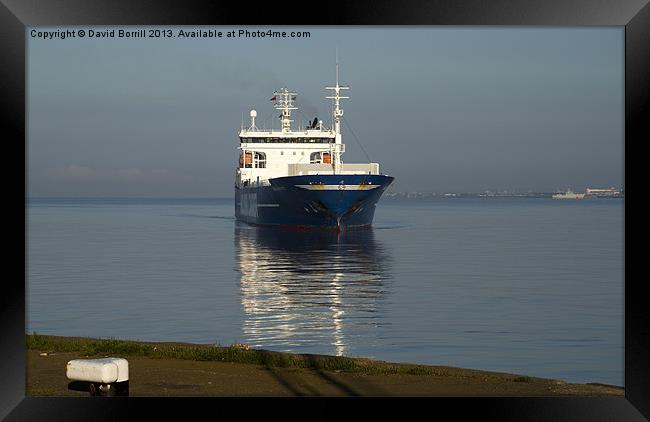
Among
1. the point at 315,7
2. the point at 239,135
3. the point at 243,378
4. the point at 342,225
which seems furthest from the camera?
the point at 239,135

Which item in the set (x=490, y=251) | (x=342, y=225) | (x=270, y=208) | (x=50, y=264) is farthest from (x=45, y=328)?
(x=270, y=208)

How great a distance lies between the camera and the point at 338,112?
6781cm

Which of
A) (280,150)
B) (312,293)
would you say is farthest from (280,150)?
(312,293)

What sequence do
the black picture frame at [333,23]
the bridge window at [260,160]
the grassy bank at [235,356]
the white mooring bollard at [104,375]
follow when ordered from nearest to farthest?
the black picture frame at [333,23]
the white mooring bollard at [104,375]
the grassy bank at [235,356]
the bridge window at [260,160]

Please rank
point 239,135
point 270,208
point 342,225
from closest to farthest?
point 342,225 < point 270,208 < point 239,135

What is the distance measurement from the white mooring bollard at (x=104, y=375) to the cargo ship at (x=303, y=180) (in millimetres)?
45724

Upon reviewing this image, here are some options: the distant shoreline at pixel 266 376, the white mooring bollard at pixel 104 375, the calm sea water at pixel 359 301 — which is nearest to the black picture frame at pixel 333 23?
the white mooring bollard at pixel 104 375

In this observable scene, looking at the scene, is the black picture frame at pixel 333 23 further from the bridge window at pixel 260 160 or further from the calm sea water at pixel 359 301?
the bridge window at pixel 260 160

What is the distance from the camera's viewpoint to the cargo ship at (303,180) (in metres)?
55.8

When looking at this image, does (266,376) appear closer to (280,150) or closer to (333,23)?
(333,23)

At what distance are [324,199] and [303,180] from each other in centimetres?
186
